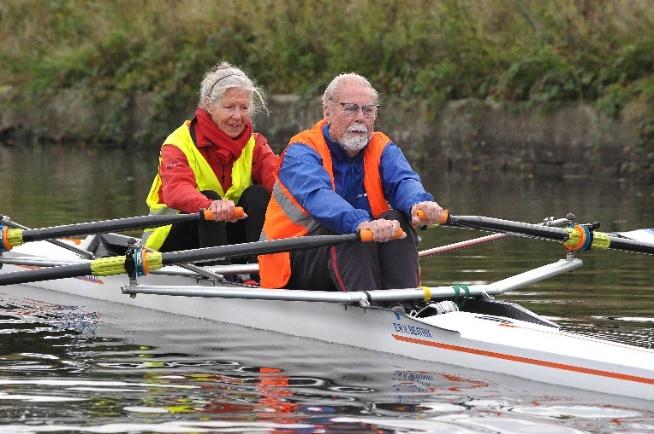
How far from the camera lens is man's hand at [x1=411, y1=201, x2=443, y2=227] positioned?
9.38 meters

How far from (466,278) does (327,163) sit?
3020 millimetres

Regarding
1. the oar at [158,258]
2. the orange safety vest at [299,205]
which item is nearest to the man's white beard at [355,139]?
the orange safety vest at [299,205]

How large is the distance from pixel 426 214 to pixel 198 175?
247 centimetres

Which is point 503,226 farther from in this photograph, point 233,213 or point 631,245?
point 233,213

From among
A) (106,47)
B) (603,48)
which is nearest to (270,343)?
(603,48)

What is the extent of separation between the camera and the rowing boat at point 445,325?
27.0ft

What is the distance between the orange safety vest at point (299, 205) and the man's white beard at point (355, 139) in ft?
0.46

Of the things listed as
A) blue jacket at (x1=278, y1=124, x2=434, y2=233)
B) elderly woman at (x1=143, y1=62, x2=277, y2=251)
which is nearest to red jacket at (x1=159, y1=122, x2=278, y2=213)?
elderly woman at (x1=143, y1=62, x2=277, y2=251)

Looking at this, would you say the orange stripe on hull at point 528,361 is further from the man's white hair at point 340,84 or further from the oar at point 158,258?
the man's white hair at point 340,84

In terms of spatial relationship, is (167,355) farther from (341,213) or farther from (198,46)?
(198,46)

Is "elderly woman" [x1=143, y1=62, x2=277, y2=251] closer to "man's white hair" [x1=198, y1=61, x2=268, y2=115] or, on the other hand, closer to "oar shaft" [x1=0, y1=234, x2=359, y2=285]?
"man's white hair" [x1=198, y1=61, x2=268, y2=115]

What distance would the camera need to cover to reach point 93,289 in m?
12.0

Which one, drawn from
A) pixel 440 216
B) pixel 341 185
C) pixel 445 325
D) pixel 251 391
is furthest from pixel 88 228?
pixel 445 325

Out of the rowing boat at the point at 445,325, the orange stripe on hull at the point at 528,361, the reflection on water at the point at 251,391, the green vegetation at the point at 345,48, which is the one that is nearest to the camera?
the reflection on water at the point at 251,391
